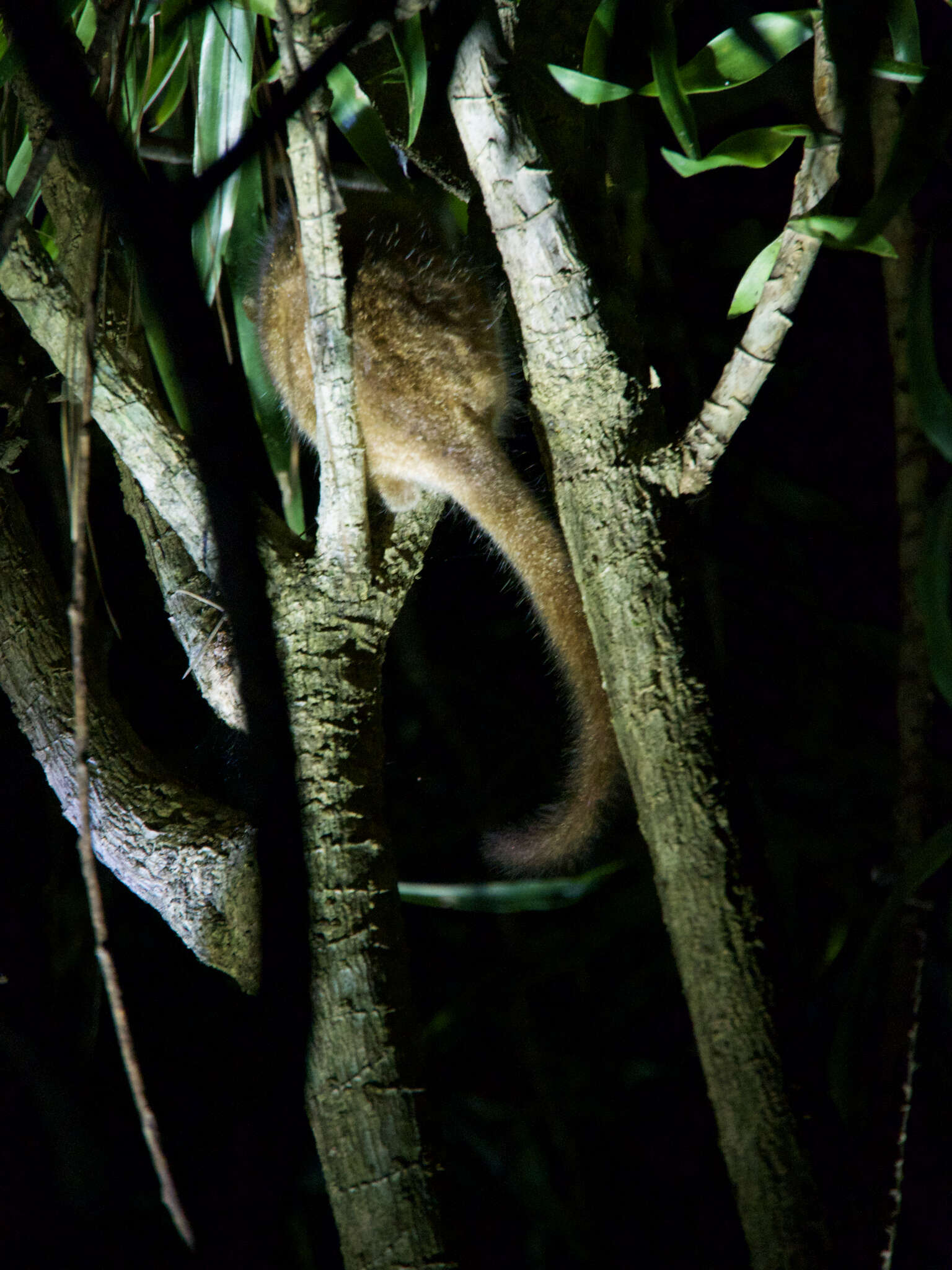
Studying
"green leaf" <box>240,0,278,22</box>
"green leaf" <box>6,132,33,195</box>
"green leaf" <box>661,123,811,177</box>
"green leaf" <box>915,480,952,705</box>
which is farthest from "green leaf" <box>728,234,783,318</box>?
"green leaf" <box>6,132,33,195</box>

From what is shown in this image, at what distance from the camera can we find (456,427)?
3.45 feet

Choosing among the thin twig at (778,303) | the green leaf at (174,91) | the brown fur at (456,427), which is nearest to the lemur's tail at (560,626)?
the brown fur at (456,427)

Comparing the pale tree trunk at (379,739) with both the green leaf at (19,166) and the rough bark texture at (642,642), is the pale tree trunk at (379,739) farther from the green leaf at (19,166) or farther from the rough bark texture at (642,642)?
the green leaf at (19,166)

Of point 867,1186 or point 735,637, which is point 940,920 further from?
point 735,637

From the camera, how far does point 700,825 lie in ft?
2.35

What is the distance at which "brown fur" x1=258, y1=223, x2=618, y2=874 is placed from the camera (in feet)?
3.31

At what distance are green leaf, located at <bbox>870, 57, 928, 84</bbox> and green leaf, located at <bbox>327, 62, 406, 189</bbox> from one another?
50cm

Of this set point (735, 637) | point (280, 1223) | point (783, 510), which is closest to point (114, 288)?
point (783, 510)

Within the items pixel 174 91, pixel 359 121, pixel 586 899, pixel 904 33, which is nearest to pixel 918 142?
pixel 904 33

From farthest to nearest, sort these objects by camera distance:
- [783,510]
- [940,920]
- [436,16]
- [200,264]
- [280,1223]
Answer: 1. [783,510]
2. [280,1223]
3. [940,920]
4. [200,264]
5. [436,16]

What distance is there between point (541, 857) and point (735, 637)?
2.67 ft

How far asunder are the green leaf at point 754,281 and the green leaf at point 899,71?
16 centimetres

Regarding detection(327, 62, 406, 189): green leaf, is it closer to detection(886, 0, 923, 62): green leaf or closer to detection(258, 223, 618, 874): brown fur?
detection(258, 223, 618, 874): brown fur

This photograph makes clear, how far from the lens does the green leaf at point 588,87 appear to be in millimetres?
782
